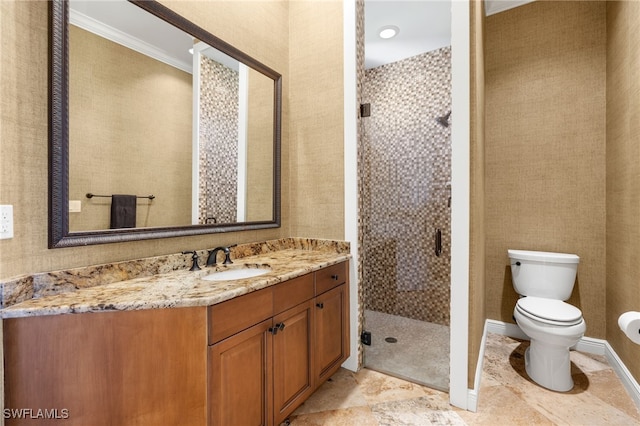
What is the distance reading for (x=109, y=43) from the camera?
129 centimetres

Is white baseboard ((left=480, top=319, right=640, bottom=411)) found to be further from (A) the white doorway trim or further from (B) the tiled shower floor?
(B) the tiled shower floor

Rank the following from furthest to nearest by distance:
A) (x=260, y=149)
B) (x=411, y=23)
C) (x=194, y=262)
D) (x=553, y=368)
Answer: (x=411, y=23) → (x=260, y=149) → (x=553, y=368) → (x=194, y=262)

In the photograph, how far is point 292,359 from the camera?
152 cm

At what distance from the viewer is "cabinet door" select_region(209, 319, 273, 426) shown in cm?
110

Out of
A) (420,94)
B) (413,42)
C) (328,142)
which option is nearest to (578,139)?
(420,94)

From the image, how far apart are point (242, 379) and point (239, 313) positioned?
0.90 feet

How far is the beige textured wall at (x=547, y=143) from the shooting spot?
2.35 metres

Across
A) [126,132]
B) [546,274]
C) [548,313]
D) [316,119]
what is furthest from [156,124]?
[546,274]

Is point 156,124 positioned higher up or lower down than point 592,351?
higher up

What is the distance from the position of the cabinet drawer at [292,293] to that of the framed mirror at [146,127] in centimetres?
60

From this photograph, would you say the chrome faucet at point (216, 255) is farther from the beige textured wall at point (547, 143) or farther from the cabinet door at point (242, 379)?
the beige textured wall at point (547, 143)

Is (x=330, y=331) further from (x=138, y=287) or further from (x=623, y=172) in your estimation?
(x=623, y=172)

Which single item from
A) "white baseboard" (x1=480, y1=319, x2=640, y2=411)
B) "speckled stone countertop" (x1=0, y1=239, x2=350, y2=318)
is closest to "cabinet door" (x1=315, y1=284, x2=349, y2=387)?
"speckled stone countertop" (x1=0, y1=239, x2=350, y2=318)

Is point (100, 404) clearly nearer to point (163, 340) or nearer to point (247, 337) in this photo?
point (163, 340)
